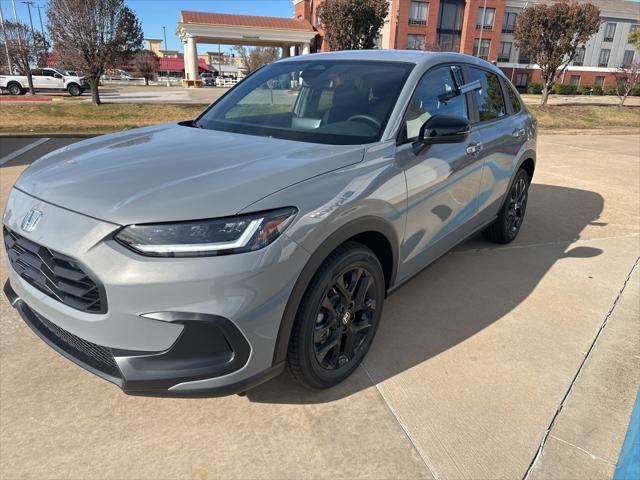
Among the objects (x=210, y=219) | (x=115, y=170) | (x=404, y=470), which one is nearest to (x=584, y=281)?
(x=404, y=470)

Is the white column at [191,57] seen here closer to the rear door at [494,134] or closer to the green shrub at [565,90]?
the green shrub at [565,90]

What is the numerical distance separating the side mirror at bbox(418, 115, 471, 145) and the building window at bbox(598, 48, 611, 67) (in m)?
67.1

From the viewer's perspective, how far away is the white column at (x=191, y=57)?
136 feet

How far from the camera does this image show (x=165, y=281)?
1.86 metres

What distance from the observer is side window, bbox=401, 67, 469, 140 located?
2.95 meters

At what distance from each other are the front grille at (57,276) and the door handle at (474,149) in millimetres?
2661

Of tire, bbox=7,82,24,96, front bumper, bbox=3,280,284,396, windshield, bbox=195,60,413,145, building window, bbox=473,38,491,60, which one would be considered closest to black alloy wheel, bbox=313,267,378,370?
front bumper, bbox=3,280,284,396

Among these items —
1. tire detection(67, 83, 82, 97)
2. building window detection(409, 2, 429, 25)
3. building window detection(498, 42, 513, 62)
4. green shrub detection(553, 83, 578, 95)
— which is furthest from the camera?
building window detection(498, 42, 513, 62)

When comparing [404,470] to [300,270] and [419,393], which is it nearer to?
[419,393]

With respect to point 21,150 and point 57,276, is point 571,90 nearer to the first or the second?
point 21,150

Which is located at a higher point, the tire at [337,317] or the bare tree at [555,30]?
the bare tree at [555,30]

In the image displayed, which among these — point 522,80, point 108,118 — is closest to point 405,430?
point 108,118

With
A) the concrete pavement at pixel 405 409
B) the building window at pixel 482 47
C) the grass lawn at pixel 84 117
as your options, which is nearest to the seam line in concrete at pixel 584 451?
the concrete pavement at pixel 405 409

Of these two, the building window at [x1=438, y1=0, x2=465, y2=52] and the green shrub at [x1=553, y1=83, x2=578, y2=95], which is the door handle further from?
the green shrub at [x1=553, y1=83, x2=578, y2=95]
